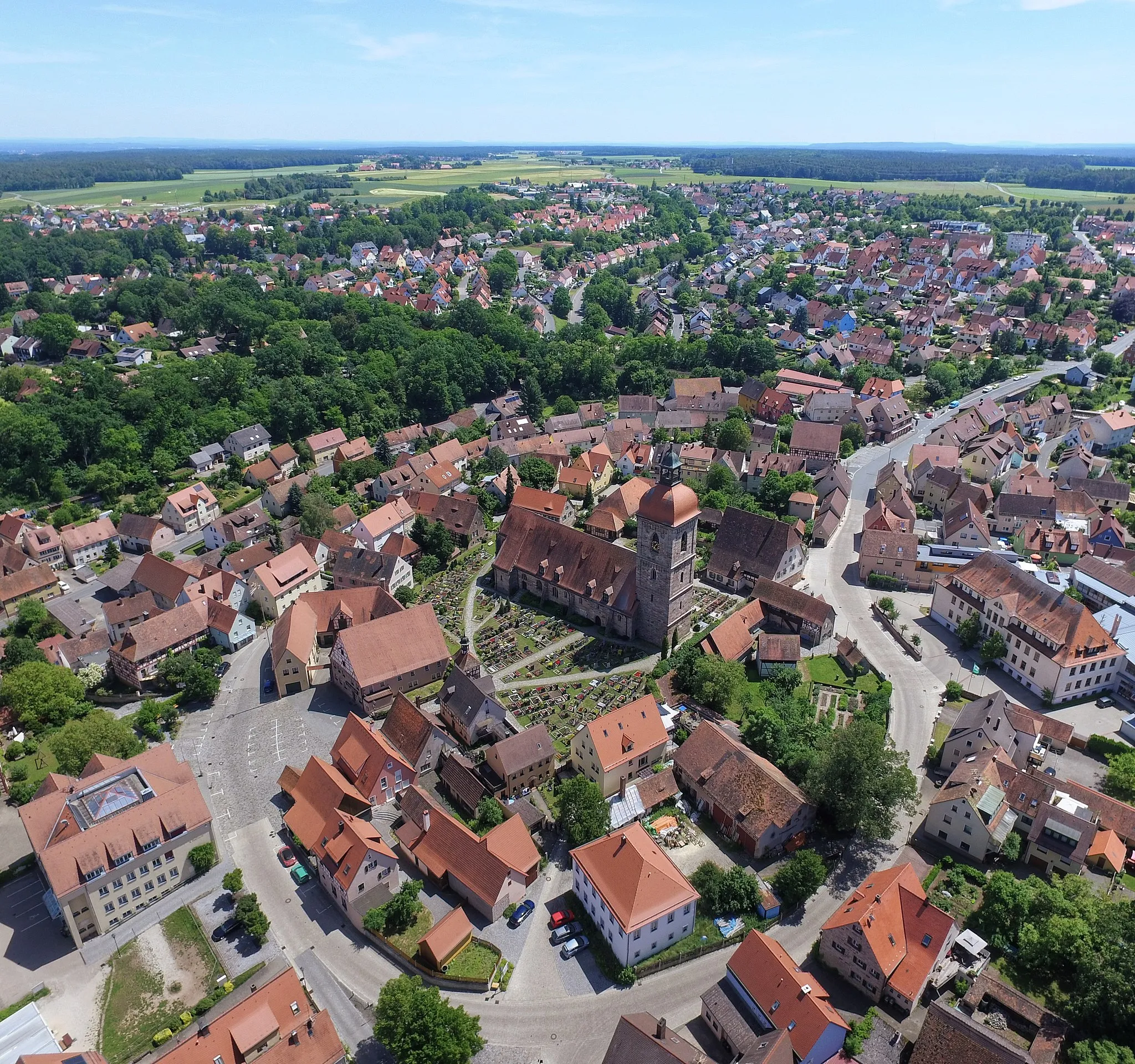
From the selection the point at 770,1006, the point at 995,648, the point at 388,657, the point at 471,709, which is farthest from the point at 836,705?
the point at 388,657

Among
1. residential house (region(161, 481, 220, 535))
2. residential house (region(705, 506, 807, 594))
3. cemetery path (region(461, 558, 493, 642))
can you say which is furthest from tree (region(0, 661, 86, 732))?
residential house (region(705, 506, 807, 594))

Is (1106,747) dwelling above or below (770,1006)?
below

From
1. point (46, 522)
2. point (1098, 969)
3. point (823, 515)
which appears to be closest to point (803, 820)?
point (1098, 969)

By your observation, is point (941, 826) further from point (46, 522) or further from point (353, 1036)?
point (46, 522)

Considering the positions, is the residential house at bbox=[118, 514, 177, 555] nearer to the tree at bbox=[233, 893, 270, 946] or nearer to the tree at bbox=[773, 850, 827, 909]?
the tree at bbox=[233, 893, 270, 946]

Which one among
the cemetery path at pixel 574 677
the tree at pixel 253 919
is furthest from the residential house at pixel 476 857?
the cemetery path at pixel 574 677

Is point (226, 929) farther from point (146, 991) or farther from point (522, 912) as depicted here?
point (522, 912)
